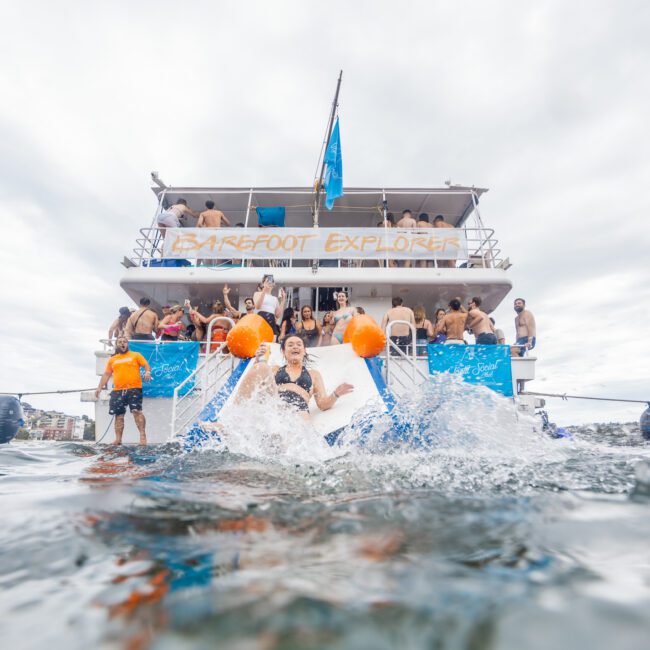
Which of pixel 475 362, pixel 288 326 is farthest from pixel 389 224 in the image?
pixel 475 362

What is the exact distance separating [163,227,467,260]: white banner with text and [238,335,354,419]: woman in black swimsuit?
15.3 feet

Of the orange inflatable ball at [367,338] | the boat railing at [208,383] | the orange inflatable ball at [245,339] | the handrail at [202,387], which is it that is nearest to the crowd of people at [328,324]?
the boat railing at [208,383]

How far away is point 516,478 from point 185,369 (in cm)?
580

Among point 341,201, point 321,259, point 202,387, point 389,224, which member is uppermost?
point 341,201

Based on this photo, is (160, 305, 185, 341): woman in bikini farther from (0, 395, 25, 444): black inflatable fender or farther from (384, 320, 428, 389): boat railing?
(384, 320, 428, 389): boat railing

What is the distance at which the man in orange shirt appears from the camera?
20.2 ft

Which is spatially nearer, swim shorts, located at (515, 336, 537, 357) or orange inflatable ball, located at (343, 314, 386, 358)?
orange inflatable ball, located at (343, 314, 386, 358)

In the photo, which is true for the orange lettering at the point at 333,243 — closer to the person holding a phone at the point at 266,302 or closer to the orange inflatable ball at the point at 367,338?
the person holding a phone at the point at 266,302

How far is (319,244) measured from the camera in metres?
8.75

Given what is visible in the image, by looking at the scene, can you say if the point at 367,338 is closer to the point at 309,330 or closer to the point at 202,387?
the point at 309,330

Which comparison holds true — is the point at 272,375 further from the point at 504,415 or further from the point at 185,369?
the point at 185,369

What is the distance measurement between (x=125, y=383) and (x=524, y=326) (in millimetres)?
7242

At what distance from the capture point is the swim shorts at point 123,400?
6.18 m

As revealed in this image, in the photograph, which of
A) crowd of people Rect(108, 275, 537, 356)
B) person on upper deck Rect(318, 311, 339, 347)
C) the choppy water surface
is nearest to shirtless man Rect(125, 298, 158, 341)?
crowd of people Rect(108, 275, 537, 356)
